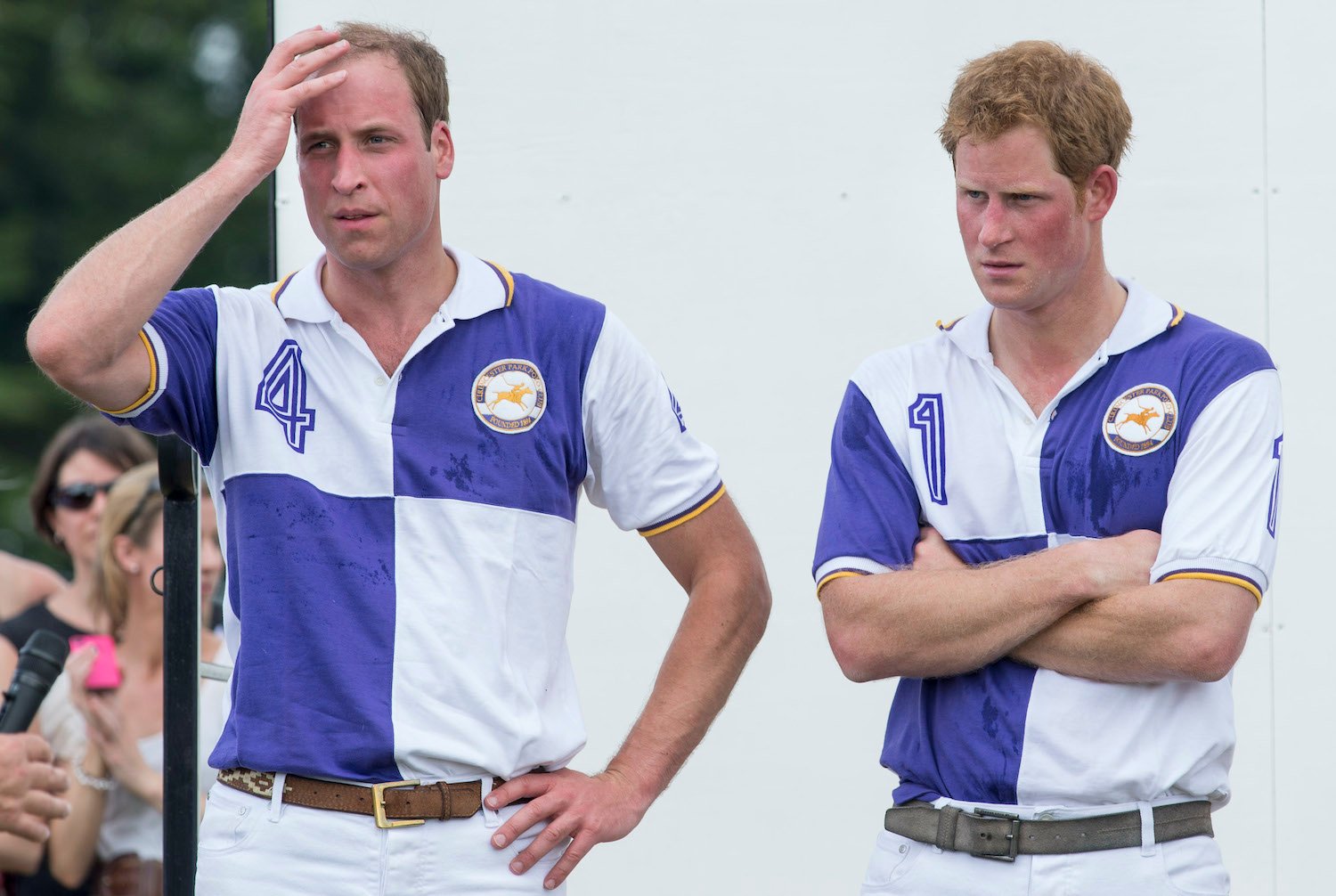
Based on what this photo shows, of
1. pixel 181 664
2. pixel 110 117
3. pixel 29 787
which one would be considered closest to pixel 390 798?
pixel 181 664

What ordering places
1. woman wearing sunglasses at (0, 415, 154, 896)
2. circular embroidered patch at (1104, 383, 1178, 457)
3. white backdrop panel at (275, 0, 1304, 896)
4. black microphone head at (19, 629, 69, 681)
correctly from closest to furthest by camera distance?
circular embroidered patch at (1104, 383, 1178, 457), white backdrop panel at (275, 0, 1304, 896), black microphone head at (19, 629, 69, 681), woman wearing sunglasses at (0, 415, 154, 896)

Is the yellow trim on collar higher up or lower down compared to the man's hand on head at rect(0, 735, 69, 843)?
higher up

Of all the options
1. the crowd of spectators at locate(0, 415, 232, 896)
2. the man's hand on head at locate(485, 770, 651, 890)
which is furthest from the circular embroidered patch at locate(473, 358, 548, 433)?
the crowd of spectators at locate(0, 415, 232, 896)

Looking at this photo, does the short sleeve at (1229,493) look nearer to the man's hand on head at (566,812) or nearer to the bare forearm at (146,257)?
the man's hand on head at (566,812)

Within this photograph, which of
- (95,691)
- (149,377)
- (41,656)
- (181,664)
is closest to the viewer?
(149,377)

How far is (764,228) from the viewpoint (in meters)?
2.84

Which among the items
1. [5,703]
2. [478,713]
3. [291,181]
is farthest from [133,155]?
[478,713]

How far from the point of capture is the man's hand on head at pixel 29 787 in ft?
13.0

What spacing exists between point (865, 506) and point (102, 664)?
8.76ft

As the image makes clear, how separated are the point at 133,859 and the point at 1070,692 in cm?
282

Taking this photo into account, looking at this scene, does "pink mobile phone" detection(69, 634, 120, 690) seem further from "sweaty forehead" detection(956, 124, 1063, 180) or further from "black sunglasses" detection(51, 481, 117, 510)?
"sweaty forehead" detection(956, 124, 1063, 180)

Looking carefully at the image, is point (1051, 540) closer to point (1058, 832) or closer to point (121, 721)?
point (1058, 832)

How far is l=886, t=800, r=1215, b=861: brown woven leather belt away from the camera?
208 cm

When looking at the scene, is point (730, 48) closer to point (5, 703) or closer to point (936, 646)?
point (936, 646)
